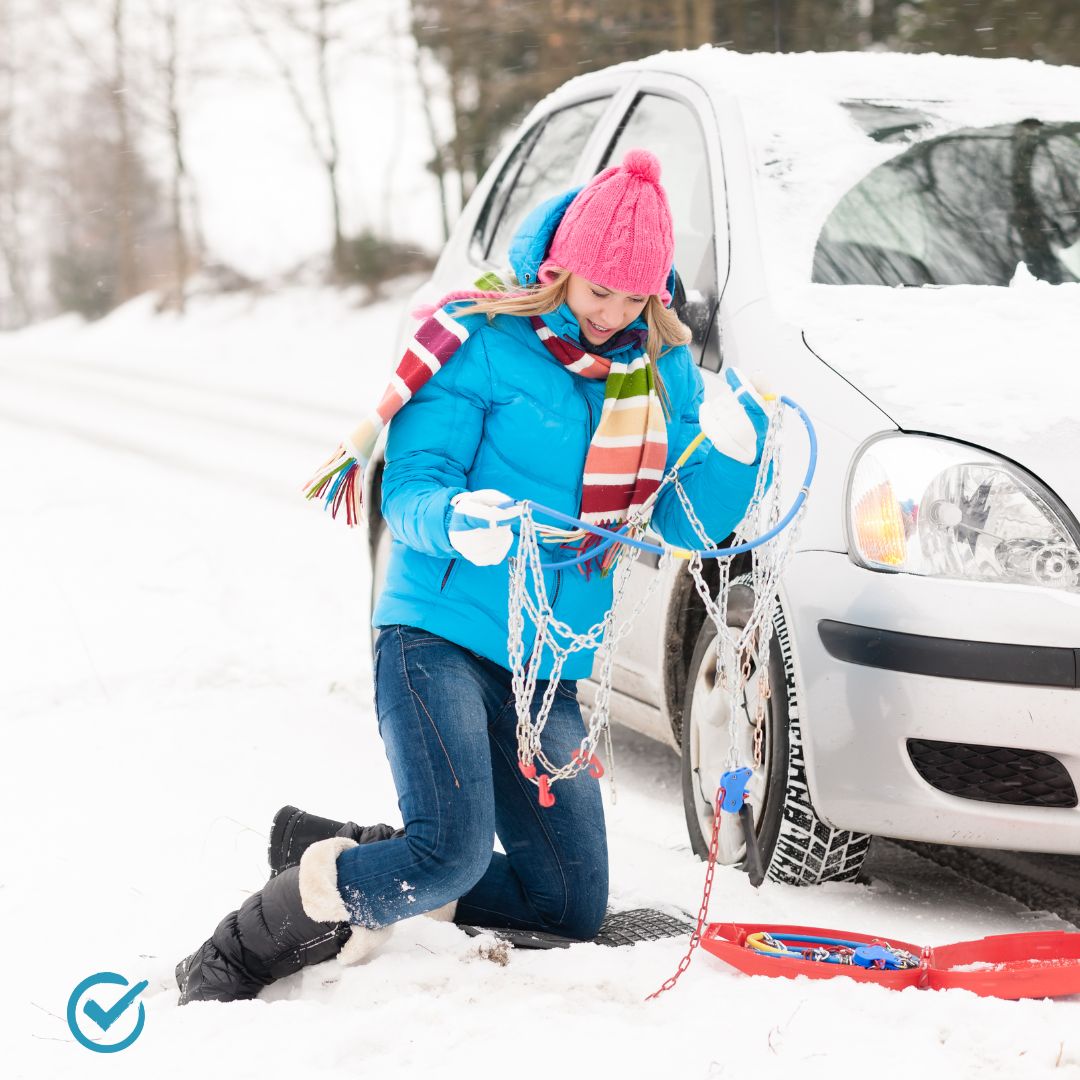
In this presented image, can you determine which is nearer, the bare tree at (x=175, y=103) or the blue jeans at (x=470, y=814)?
the blue jeans at (x=470, y=814)

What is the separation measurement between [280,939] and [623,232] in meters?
1.43

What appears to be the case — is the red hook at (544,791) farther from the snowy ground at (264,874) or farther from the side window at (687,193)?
the side window at (687,193)

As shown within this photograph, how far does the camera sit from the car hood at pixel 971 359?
2742 millimetres

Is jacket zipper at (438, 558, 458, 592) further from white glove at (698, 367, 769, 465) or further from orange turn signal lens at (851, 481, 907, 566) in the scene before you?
orange turn signal lens at (851, 481, 907, 566)

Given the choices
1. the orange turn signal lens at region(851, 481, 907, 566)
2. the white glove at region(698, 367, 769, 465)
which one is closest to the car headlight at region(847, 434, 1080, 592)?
the orange turn signal lens at region(851, 481, 907, 566)

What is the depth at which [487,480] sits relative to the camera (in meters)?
2.75

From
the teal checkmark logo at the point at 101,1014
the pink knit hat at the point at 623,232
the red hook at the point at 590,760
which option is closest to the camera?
the teal checkmark logo at the point at 101,1014

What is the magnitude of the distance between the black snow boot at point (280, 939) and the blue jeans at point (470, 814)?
4cm

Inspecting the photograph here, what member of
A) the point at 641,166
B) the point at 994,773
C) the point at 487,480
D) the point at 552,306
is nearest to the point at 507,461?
the point at 487,480

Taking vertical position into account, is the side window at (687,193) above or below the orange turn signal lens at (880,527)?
above

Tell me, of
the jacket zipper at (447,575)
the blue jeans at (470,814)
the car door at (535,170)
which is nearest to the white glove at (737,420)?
the jacket zipper at (447,575)

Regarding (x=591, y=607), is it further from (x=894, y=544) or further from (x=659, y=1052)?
(x=659, y=1052)

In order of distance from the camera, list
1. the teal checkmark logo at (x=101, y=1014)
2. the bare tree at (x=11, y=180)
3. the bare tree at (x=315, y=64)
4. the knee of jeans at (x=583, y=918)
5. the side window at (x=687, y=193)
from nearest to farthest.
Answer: the teal checkmark logo at (x=101, y=1014) → the knee of jeans at (x=583, y=918) → the side window at (x=687, y=193) → the bare tree at (x=315, y=64) → the bare tree at (x=11, y=180)

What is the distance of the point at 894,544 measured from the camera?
2787 mm
